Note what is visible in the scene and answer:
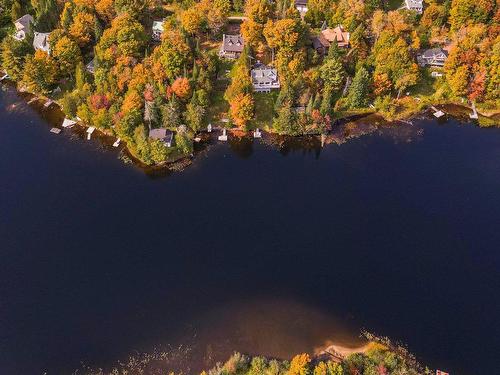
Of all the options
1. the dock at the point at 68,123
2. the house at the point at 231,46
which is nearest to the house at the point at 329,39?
the house at the point at 231,46

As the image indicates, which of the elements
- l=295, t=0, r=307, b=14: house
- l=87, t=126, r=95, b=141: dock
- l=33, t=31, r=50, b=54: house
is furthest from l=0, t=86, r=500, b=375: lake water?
l=295, t=0, r=307, b=14: house

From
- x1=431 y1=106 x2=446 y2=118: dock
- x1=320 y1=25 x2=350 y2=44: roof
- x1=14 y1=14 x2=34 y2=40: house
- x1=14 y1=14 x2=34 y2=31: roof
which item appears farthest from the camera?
x1=14 y1=14 x2=34 y2=31: roof

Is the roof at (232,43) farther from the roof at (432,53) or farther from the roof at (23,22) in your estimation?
the roof at (23,22)

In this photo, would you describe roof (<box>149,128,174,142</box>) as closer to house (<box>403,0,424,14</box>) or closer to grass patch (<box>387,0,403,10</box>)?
grass patch (<box>387,0,403,10</box>)

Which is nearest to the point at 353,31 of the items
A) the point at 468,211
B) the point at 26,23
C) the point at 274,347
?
the point at 468,211

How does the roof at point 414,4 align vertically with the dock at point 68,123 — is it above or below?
above

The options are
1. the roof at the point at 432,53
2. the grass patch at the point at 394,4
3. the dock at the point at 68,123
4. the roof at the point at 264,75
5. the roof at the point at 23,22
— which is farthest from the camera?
the grass patch at the point at 394,4
